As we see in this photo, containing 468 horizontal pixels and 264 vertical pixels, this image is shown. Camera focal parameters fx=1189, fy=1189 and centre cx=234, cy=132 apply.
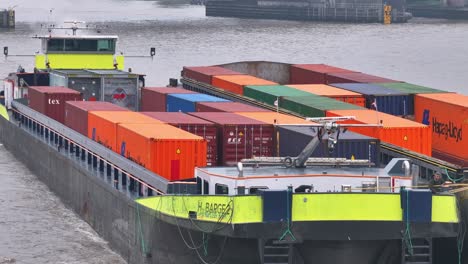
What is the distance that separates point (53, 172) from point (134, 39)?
2848 inches

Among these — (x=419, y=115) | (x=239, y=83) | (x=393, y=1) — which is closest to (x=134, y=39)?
(x=393, y=1)

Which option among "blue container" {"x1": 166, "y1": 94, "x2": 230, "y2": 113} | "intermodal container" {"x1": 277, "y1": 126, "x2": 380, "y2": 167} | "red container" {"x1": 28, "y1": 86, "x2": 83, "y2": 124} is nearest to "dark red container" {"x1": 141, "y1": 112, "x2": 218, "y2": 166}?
"intermodal container" {"x1": 277, "y1": 126, "x2": 380, "y2": 167}

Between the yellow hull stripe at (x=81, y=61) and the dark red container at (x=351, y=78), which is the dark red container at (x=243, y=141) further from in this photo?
the yellow hull stripe at (x=81, y=61)

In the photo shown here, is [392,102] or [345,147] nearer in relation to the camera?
[345,147]

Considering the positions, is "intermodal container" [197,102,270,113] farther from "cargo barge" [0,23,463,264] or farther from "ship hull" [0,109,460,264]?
"ship hull" [0,109,460,264]

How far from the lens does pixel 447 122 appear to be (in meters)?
33.2

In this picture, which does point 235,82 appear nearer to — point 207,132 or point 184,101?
point 184,101

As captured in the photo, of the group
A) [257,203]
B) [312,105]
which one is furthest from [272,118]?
[257,203]

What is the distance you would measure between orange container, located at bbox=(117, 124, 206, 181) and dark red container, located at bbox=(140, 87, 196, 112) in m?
8.86

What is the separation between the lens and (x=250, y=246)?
23297mm

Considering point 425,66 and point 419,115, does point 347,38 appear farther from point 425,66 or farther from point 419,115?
point 419,115

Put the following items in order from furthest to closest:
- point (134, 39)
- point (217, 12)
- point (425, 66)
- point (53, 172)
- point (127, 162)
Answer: point (217, 12)
point (134, 39)
point (425, 66)
point (53, 172)
point (127, 162)

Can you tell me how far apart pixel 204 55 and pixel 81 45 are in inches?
1789

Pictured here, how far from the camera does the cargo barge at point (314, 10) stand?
14625 cm
